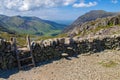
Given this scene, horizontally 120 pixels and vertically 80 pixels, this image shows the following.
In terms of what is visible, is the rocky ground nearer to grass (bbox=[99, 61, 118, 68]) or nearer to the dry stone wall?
grass (bbox=[99, 61, 118, 68])

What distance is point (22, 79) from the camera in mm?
24438

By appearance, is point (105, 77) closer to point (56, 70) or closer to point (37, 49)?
point (56, 70)

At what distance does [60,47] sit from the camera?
31.1 m

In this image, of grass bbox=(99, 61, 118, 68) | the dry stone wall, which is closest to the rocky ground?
grass bbox=(99, 61, 118, 68)

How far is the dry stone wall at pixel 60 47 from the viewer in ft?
89.4

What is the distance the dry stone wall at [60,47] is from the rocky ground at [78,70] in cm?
117

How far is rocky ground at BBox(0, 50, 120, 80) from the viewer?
961 inches

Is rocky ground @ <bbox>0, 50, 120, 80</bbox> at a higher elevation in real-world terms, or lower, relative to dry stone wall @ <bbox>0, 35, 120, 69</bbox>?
lower

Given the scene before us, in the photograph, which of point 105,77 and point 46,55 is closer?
point 105,77

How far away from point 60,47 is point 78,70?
5.68 m

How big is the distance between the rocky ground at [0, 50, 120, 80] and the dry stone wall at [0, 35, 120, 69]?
1.17 metres

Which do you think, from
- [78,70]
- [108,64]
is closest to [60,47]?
[78,70]

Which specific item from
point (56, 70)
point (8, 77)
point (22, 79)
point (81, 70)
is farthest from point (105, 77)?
point (8, 77)

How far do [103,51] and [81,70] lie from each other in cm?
829
